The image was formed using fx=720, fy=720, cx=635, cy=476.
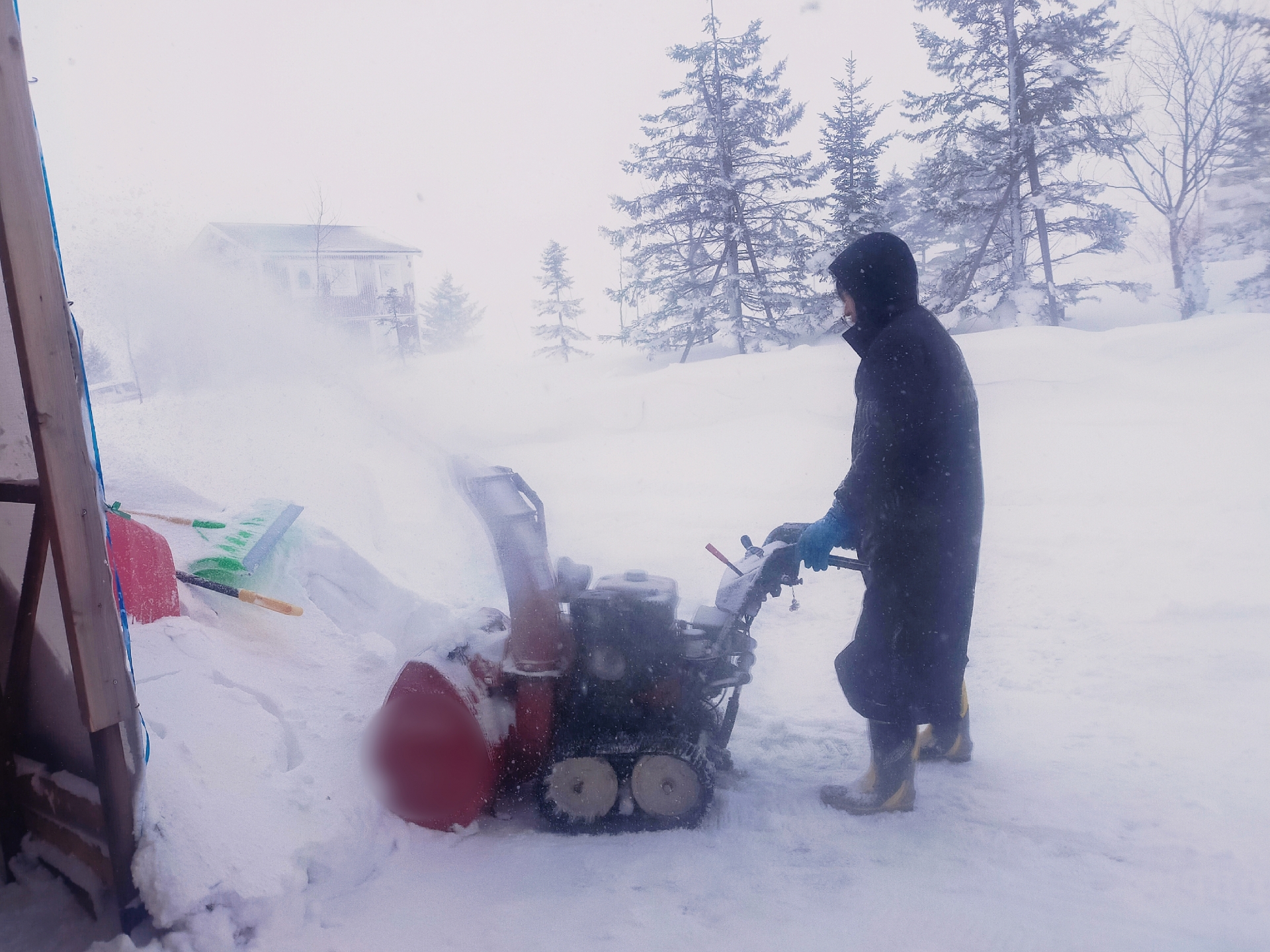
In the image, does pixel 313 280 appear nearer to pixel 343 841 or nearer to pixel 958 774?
pixel 343 841

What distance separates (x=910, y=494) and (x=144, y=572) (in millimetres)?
3219

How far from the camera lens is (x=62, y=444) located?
6.10 feet

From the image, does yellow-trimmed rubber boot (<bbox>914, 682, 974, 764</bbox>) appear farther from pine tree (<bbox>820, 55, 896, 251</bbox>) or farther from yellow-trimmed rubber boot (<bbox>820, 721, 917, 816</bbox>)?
pine tree (<bbox>820, 55, 896, 251</bbox>)

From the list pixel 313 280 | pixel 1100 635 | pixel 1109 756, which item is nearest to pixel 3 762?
pixel 1109 756

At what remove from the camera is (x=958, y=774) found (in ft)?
9.46

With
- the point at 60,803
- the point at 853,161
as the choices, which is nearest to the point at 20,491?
the point at 60,803

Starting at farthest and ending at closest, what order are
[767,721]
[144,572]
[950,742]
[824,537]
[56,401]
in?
[767,721] → [144,572] → [950,742] → [824,537] → [56,401]

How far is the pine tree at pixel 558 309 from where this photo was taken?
1137cm

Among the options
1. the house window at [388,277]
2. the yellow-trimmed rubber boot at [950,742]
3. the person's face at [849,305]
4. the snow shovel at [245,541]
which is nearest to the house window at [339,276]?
the house window at [388,277]

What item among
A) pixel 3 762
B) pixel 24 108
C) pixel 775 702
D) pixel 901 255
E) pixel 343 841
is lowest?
pixel 775 702

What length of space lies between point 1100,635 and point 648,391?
293 inches

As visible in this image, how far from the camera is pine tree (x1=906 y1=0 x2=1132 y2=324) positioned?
9.41 m

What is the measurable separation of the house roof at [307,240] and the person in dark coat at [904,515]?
7520mm

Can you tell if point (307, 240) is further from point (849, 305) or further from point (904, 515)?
point (904, 515)
